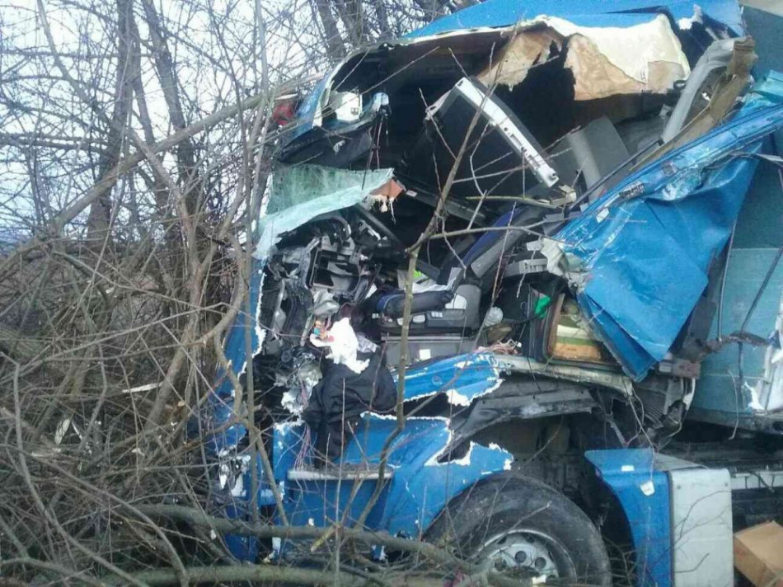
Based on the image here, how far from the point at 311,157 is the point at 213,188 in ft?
2.11

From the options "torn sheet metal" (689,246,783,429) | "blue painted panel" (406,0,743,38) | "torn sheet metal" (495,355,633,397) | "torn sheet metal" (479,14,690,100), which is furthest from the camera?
"blue painted panel" (406,0,743,38)

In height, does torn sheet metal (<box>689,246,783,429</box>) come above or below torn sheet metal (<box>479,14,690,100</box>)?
below

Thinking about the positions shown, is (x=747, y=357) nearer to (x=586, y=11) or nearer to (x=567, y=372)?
(x=567, y=372)

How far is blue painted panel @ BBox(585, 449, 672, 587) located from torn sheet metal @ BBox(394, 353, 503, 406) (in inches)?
28.5

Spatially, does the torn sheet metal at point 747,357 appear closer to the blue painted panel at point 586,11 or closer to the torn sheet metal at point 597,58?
the torn sheet metal at point 597,58

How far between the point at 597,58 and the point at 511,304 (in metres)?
1.52

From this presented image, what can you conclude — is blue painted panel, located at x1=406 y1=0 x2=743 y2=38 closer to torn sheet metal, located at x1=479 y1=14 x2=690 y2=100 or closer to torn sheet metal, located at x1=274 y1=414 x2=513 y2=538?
torn sheet metal, located at x1=479 y1=14 x2=690 y2=100

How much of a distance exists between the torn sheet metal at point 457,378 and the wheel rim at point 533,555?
0.64m

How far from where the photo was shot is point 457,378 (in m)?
3.64

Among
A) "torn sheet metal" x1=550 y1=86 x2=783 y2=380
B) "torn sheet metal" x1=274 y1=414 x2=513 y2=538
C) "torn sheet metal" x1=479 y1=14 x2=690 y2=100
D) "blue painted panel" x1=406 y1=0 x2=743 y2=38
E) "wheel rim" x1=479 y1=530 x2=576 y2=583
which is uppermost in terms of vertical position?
"blue painted panel" x1=406 y1=0 x2=743 y2=38

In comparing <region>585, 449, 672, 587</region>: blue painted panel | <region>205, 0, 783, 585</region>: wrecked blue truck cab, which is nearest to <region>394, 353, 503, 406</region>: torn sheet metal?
<region>205, 0, 783, 585</region>: wrecked blue truck cab

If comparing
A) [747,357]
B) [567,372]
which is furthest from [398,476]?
[747,357]

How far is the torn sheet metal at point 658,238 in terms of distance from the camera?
12.6 ft

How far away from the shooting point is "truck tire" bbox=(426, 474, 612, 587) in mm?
3574
